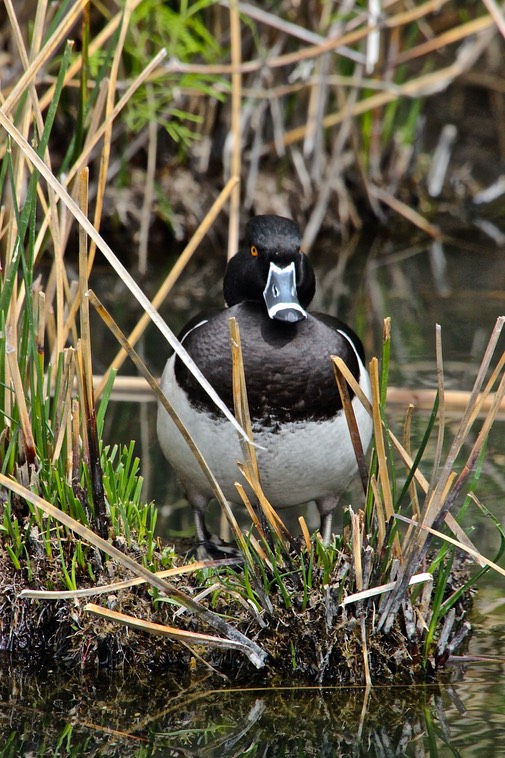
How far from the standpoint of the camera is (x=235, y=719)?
2.70 m

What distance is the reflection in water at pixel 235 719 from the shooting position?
2.58 meters

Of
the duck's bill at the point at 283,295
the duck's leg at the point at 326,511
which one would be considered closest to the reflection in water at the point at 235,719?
the duck's leg at the point at 326,511

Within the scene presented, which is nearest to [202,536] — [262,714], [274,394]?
[274,394]

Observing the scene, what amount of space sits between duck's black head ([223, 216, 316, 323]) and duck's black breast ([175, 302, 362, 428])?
0.27 feet

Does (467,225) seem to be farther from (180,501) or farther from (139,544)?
(139,544)

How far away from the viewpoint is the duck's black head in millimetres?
3205

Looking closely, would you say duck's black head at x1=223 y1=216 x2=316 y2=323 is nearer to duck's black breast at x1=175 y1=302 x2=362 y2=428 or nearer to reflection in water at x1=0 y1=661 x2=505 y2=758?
duck's black breast at x1=175 y1=302 x2=362 y2=428

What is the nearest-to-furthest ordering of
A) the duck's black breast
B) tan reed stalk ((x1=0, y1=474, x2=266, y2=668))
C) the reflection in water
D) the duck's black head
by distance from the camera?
the reflection in water → tan reed stalk ((x1=0, y1=474, x2=266, y2=668)) → the duck's black breast → the duck's black head

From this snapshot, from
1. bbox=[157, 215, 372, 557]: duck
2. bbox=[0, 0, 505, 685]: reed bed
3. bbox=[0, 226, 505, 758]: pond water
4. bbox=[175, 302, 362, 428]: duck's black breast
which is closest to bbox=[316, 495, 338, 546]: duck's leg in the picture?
bbox=[157, 215, 372, 557]: duck

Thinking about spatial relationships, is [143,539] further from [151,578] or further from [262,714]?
[262,714]

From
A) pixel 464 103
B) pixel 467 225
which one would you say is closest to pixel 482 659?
pixel 467 225

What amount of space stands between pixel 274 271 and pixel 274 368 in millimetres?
333

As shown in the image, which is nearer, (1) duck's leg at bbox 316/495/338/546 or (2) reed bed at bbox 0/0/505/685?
(2) reed bed at bbox 0/0/505/685

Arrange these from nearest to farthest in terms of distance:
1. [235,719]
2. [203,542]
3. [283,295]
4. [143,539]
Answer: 1. [235,719]
2. [143,539]
3. [283,295]
4. [203,542]
